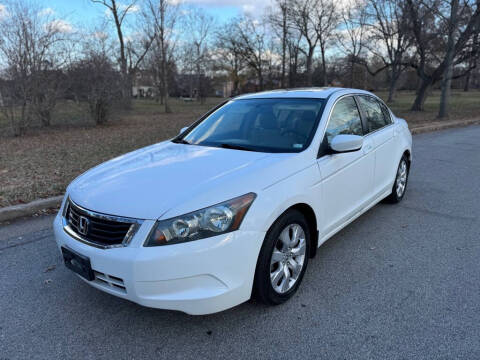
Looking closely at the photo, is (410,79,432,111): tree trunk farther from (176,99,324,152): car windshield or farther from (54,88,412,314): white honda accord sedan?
(176,99,324,152): car windshield

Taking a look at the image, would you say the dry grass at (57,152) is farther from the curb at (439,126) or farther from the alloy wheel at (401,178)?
the curb at (439,126)

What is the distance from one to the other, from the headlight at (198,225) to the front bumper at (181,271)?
0.04 metres

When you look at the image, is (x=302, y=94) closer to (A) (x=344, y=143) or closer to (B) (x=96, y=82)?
(A) (x=344, y=143)

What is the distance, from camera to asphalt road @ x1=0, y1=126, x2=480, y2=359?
233 cm

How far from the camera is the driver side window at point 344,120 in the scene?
133 inches

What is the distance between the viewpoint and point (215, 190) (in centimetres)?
237

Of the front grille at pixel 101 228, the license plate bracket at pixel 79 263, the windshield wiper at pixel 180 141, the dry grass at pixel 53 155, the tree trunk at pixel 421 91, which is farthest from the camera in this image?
the tree trunk at pixel 421 91

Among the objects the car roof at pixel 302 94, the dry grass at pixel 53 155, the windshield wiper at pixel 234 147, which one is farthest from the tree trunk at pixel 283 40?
the windshield wiper at pixel 234 147

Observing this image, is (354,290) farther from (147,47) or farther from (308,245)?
(147,47)

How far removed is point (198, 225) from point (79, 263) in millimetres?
919

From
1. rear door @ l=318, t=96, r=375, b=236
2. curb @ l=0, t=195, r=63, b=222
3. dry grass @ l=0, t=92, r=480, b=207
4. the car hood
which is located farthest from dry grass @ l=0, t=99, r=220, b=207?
rear door @ l=318, t=96, r=375, b=236

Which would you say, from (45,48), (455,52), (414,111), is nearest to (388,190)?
(45,48)

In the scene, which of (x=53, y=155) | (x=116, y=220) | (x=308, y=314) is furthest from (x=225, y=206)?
(x=53, y=155)

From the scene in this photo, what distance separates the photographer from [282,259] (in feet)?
8.91
